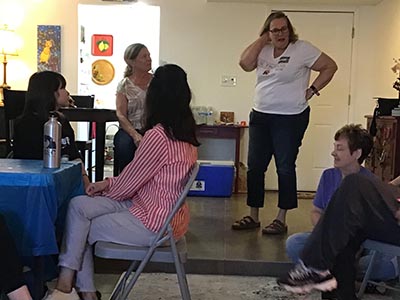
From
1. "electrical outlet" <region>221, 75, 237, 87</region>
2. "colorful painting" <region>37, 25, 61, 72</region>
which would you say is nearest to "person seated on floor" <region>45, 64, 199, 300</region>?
"electrical outlet" <region>221, 75, 237, 87</region>

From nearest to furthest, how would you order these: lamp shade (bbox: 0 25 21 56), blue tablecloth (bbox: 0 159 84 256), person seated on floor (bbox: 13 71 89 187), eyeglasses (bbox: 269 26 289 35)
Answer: blue tablecloth (bbox: 0 159 84 256) → person seated on floor (bbox: 13 71 89 187) → eyeglasses (bbox: 269 26 289 35) → lamp shade (bbox: 0 25 21 56)

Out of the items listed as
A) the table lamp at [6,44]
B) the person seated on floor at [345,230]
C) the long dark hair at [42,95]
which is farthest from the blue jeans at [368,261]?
the table lamp at [6,44]

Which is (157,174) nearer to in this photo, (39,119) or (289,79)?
(39,119)

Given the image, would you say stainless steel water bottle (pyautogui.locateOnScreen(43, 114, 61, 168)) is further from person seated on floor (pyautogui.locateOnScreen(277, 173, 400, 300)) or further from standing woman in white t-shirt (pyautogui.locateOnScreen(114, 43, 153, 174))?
standing woman in white t-shirt (pyautogui.locateOnScreen(114, 43, 153, 174))

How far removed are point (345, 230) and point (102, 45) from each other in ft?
19.8

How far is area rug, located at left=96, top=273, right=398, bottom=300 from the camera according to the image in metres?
2.62

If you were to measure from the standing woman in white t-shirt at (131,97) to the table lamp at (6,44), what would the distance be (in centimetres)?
240

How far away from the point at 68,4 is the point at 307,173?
3120 millimetres

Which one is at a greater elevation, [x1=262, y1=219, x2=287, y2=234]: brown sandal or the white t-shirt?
the white t-shirt

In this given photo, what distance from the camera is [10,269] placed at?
1.69 metres

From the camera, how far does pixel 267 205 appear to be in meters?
4.71

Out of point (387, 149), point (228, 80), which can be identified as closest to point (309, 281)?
point (387, 149)

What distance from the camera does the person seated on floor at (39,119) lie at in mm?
2312

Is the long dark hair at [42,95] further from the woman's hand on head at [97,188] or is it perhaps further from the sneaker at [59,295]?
the sneaker at [59,295]
